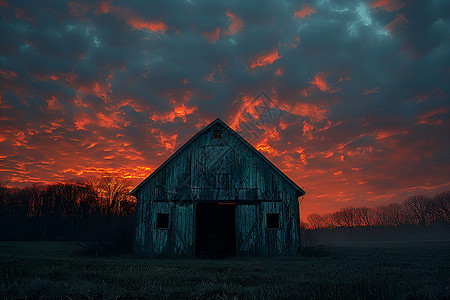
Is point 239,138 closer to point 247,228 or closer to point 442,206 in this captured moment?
point 247,228

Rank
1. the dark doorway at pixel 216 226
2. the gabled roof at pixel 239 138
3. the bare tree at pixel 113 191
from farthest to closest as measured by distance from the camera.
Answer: the bare tree at pixel 113 191
the dark doorway at pixel 216 226
the gabled roof at pixel 239 138

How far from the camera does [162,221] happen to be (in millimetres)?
17016

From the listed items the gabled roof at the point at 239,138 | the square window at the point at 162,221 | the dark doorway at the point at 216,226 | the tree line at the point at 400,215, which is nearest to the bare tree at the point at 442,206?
the tree line at the point at 400,215

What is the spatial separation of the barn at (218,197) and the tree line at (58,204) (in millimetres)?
35109

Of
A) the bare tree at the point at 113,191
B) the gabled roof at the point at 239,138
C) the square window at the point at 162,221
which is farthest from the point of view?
the bare tree at the point at 113,191

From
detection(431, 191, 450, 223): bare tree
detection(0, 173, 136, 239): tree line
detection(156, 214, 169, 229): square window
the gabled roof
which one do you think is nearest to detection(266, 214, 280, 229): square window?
the gabled roof

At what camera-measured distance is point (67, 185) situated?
58.1 m

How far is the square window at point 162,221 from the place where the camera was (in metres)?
16.9

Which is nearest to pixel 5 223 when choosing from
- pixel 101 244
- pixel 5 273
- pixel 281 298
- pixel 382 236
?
pixel 101 244

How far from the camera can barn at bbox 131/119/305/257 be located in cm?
1633

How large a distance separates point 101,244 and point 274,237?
33.3ft

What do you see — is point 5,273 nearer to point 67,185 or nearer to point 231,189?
point 231,189

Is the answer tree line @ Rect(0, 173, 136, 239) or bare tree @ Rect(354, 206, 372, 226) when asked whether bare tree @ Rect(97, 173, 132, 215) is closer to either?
tree line @ Rect(0, 173, 136, 239)

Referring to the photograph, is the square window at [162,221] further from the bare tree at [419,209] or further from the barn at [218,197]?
the bare tree at [419,209]
